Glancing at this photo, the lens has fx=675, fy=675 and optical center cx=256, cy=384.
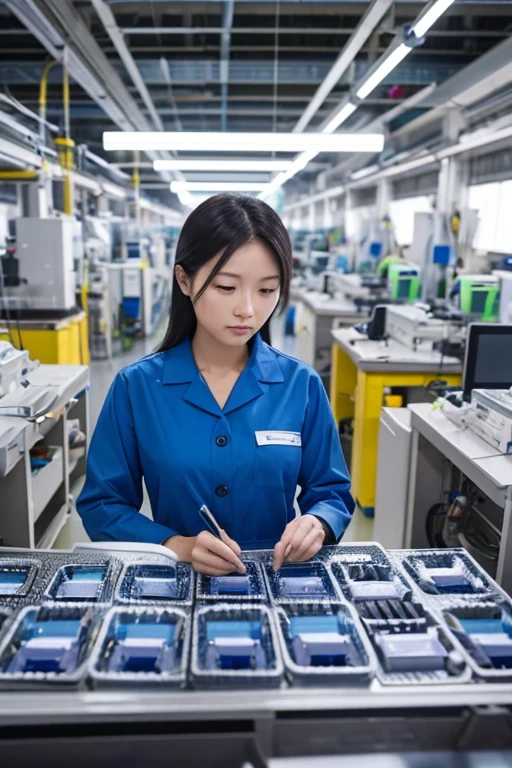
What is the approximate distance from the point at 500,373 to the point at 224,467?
A: 5.35ft

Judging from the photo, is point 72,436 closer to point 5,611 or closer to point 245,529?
point 245,529

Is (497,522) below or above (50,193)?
below

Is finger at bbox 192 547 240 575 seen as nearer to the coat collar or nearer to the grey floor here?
the coat collar

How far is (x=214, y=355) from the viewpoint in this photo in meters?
1.61

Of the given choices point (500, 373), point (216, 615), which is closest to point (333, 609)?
point (216, 615)

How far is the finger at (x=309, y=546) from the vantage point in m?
1.33

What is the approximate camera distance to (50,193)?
6.02 m

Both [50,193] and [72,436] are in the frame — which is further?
[50,193]

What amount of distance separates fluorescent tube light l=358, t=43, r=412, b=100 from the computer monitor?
1641 mm

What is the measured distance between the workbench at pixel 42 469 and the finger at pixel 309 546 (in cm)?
146

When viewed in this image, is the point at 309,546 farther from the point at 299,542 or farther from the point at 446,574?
the point at 446,574

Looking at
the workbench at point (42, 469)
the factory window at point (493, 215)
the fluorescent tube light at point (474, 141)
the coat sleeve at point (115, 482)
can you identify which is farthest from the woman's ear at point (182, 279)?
the factory window at point (493, 215)

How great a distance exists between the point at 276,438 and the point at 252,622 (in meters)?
0.48

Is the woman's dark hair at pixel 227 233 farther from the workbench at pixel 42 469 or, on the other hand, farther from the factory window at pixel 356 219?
the factory window at pixel 356 219
